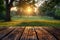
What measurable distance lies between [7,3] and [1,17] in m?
9.68

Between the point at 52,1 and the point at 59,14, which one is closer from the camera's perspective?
the point at 52,1

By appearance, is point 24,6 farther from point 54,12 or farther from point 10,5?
point 54,12

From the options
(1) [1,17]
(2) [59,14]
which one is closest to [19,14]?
(2) [59,14]

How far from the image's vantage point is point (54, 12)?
180 feet

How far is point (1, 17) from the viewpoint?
41031 millimetres

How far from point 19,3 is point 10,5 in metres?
2.62


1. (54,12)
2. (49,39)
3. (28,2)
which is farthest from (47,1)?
(49,39)

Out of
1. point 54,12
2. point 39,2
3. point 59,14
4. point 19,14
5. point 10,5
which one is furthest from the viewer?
point 19,14

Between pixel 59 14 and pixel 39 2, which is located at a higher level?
pixel 39 2

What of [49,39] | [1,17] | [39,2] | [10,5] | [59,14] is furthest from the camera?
[59,14]

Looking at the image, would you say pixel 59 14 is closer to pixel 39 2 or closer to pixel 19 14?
pixel 39 2

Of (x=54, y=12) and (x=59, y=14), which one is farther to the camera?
(x=54, y=12)

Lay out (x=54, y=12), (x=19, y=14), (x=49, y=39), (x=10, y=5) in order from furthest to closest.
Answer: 1. (x=19, y=14)
2. (x=54, y=12)
3. (x=10, y=5)
4. (x=49, y=39)

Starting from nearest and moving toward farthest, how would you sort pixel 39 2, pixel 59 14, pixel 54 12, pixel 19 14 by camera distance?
pixel 39 2 < pixel 59 14 < pixel 54 12 < pixel 19 14
